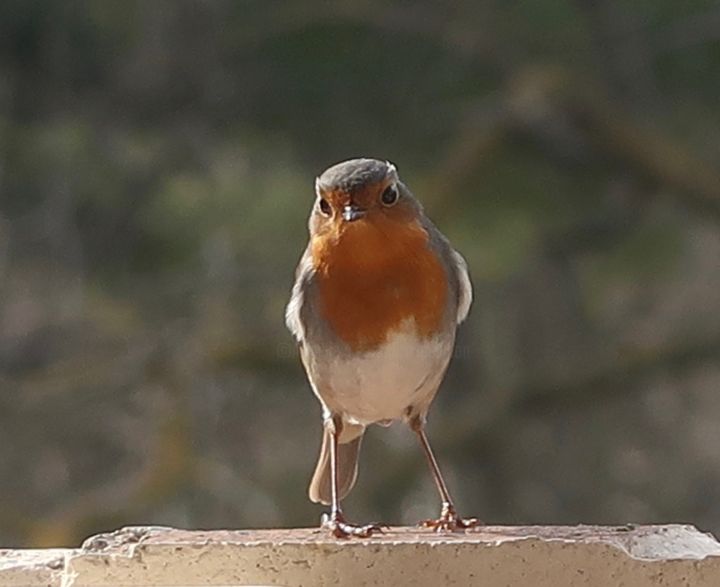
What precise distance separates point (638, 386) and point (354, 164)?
5.26 m

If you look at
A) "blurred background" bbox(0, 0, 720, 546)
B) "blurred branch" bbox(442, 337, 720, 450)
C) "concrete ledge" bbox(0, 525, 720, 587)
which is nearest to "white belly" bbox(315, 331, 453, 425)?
"concrete ledge" bbox(0, 525, 720, 587)

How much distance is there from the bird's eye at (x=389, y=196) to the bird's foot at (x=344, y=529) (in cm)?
68

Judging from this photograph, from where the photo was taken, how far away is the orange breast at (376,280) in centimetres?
358

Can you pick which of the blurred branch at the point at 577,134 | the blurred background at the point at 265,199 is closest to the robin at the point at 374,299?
the blurred background at the point at 265,199

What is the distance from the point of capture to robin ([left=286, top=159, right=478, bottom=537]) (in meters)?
3.60

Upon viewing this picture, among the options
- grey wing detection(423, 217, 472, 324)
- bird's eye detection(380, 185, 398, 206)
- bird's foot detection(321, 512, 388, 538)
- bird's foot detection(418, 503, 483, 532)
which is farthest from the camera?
grey wing detection(423, 217, 472, 324)

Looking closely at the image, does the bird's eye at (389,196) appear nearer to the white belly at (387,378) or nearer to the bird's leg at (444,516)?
the white belly at (387,378)

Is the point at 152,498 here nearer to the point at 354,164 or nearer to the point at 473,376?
the point at 473,376

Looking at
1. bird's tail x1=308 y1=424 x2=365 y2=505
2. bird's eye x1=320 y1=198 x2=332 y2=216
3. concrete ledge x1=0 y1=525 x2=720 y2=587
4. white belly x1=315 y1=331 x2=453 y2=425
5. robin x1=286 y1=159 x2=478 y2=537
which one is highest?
bird's eye x1=320 y1=198 x2=332 y2=216

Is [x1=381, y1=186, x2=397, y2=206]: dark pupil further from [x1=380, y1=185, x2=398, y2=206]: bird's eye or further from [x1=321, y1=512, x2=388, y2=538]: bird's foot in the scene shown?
[x1=321, y1=512, x2=388, y2=538]: bird's foot

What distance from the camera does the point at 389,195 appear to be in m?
3.70

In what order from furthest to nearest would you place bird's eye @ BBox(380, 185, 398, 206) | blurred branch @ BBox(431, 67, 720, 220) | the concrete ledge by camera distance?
1. blurred branch @ BBox(431, 67, 720, 220)
2. bird's eye @ BBox(380, 185, 398, 206)
3. the concrete ledge

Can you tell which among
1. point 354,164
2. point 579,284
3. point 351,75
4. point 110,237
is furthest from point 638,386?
point 354,164

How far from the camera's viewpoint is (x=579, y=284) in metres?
9.25
